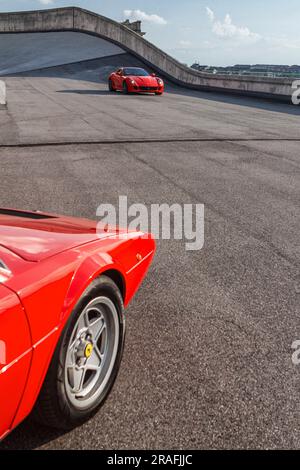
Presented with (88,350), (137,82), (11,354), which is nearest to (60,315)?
(11,354)

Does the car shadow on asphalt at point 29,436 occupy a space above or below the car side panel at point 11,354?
below

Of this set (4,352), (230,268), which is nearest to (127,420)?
(4,352)

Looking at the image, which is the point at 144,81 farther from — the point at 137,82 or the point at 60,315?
the point at 60,315

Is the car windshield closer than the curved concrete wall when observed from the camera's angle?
Yes

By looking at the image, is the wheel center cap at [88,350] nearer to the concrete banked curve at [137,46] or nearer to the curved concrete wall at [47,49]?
the concrete banked curve at [137,46]

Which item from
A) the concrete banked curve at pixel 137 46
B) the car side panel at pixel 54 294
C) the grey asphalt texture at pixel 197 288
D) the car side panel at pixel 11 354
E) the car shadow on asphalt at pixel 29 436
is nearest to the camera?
the car side panel at pixel 11 354

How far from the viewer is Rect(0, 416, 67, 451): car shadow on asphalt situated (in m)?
2.19

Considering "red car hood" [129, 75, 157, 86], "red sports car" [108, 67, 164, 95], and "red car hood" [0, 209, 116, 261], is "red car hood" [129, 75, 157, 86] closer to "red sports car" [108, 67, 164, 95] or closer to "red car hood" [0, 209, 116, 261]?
"red sports car" [108, 67, 164, 95]

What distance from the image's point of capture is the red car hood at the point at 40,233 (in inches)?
89.0

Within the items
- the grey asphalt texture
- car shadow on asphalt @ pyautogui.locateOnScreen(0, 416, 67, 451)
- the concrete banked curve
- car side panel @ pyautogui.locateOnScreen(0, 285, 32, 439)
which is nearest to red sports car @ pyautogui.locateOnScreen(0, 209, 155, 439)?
car side panel @ pyautogui.locateOnScreen(0, 285, 32, 439)

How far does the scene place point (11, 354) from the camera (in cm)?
177

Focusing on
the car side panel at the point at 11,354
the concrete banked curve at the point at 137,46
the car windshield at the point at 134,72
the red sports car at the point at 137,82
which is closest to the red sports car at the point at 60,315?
the car side panel at the point at 11,354
